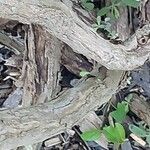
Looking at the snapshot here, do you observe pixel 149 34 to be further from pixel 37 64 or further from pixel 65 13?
pixel 37 64

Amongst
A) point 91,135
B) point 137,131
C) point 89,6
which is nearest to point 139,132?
point 137,131

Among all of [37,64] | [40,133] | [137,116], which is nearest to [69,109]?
[40,133]

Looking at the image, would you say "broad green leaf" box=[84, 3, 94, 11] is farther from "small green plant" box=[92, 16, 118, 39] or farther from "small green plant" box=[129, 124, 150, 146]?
"small green plant" box=[129, 124, 150, 146]

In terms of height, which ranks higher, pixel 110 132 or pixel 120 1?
pixel 120 1

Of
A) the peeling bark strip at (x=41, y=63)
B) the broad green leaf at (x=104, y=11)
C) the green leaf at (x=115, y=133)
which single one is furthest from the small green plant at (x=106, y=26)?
the green leaf at (x=115, y=133)

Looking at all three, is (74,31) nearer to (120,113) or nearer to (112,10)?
(112,10)

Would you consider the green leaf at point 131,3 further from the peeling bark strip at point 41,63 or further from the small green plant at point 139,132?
the small green plant at point 139,132
